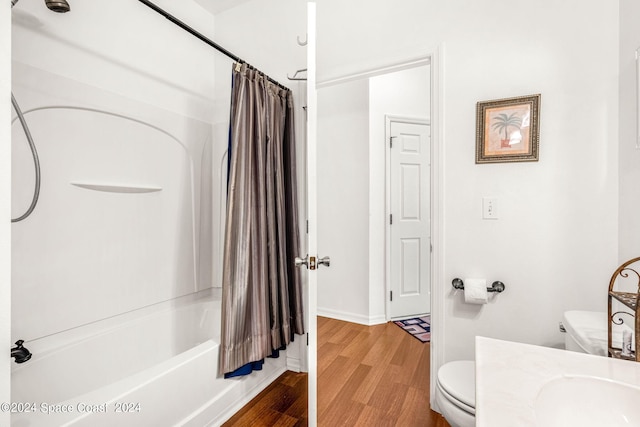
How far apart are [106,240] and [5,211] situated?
1032 mm

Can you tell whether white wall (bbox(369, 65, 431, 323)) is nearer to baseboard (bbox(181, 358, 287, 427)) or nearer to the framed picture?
baseboard (bbox(181, 358, 287, 427))

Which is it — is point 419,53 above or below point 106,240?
above

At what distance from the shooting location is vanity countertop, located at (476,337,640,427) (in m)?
0.56

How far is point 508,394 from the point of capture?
0.63m

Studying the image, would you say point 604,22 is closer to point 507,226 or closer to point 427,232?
point 507,226

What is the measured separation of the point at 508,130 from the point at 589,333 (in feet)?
3.23

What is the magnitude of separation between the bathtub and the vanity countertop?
127cm

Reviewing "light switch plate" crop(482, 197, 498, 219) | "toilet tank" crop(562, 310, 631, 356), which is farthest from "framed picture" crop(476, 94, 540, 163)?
"toilet tank" crop(562, 310, 631, 356)

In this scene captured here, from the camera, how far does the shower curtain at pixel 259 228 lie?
1653 mm

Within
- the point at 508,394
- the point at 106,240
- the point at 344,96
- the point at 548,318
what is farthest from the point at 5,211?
the point at 344,96

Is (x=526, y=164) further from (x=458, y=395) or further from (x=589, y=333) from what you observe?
(x=458, y=395)

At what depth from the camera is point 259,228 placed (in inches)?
70.7

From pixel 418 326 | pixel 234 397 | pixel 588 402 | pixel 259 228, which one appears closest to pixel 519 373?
pixel 588 402

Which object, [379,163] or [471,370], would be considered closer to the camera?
[471,370]
